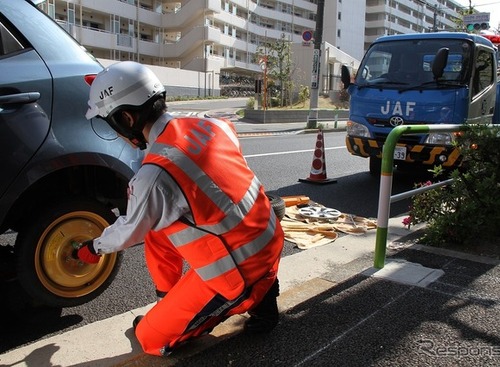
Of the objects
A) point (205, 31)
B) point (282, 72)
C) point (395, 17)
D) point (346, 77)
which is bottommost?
point (346, 77)

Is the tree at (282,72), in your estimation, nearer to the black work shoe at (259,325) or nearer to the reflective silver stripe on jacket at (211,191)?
the black work shoe at (259,325)

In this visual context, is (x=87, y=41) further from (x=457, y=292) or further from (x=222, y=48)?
(x=457, y=292)

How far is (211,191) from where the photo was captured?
6.89 feet

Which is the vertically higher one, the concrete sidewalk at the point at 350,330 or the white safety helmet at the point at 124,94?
the white safety helmet at the point at 124,94

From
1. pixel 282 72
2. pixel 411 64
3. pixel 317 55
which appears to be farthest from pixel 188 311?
pixel 282 72

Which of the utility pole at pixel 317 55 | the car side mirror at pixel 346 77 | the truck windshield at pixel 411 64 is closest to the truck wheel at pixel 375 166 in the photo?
the car side mirror at pixel 346 77

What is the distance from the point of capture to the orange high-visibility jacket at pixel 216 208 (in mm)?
2078

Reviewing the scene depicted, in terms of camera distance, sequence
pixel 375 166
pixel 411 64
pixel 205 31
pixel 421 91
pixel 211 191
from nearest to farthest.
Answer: pixel 211 191, pixel 421 91, pixel 411 64, pixel 375 166, pixel 205 31

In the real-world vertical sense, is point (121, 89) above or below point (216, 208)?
above

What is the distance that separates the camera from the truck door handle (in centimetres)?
249

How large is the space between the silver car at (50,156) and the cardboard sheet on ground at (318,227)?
207 centimetres

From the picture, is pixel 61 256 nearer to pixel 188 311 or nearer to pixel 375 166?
pixel 188 311

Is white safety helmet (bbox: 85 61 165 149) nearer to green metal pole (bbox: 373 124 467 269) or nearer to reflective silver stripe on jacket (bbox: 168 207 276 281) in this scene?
reflective silver stripe on jacket (bbox: 168 207 276 281)

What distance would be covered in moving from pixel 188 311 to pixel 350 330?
0.97 metres
